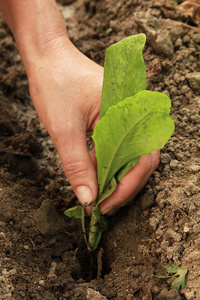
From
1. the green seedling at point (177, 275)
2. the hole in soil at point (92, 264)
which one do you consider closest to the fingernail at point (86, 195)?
the hole in soil at point (92, 264)

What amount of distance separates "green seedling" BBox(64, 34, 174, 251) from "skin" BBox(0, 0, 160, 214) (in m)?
0.07

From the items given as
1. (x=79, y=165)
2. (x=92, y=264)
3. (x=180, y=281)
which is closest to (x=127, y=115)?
(x=79, y=165)

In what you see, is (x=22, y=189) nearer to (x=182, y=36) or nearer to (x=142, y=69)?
(x=142, y=69)

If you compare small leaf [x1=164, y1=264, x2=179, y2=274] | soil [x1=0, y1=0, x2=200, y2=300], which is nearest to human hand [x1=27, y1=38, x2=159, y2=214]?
soil [x1=0, y1=0, x2=200, y2=300]

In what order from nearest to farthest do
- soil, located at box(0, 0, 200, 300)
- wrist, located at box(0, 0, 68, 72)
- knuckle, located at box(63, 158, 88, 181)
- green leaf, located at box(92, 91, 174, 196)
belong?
green leaf, located at box(92, 91, 174, 196) < soil, located at box(0, 0, 200, 300) < knuckle, located at box(63, 158, 88, 181) < wrist, located at box(0, 0, 68, 72)

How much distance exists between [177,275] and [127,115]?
1.78 ft

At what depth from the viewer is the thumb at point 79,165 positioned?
119 centimetres

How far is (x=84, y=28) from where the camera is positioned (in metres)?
2.28

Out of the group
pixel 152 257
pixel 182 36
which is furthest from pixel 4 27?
pixel 152 257

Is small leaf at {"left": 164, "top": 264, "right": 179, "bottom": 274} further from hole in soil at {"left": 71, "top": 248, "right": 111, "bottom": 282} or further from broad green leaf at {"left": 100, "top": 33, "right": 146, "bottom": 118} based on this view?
broad green leaf at {"left": 100, "top": 33, "right": 146, "bottom": 118}

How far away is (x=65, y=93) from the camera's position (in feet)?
4.25

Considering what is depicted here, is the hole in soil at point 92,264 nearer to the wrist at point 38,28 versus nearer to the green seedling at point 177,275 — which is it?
the green seedling at point 177,275

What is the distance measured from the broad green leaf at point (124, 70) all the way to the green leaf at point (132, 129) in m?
0.10

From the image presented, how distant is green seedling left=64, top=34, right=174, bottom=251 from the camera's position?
978 mm
